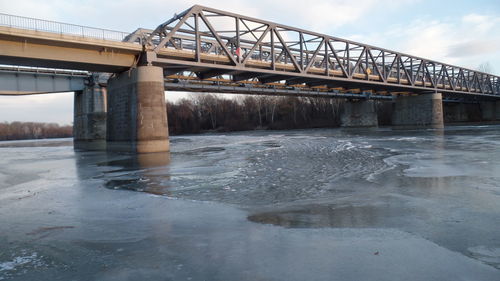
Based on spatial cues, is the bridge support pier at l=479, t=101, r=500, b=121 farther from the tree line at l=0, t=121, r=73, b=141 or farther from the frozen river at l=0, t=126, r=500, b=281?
the tree line at l=0, t=121, r=73, b=141

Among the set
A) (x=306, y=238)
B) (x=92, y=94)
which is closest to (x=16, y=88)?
(x=92, y=94)

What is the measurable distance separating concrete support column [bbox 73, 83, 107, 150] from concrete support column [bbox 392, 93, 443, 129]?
53.9 meters

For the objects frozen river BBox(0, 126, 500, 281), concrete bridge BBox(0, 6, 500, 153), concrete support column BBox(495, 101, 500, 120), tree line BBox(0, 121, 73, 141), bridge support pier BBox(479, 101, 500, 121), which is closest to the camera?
frozen river BBox(0, 126, 500, 281)

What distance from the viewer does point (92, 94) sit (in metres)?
38.3

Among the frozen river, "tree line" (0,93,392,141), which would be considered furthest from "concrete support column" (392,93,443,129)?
the frozen river

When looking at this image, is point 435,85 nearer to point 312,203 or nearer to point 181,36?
point 181,36

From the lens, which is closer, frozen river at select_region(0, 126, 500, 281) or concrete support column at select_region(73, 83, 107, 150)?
frozen river at select_region(0, 126, 500, 281)

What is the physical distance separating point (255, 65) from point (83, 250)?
98.5ft

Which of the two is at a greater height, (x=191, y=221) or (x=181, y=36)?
(x=181, y=36)

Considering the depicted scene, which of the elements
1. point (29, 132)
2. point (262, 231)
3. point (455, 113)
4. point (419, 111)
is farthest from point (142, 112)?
point (29, 132)

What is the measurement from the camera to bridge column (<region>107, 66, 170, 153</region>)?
75.3ft

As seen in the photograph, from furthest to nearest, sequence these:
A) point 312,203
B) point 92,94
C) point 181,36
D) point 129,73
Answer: point 92,94 < point 181,36 < point 129,73 < point 312,203

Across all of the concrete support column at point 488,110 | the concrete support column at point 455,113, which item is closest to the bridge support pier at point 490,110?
the concrete support column at point 488,110

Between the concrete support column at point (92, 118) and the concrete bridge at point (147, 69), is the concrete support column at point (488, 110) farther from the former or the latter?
the concrete support column at point (92, 118)
